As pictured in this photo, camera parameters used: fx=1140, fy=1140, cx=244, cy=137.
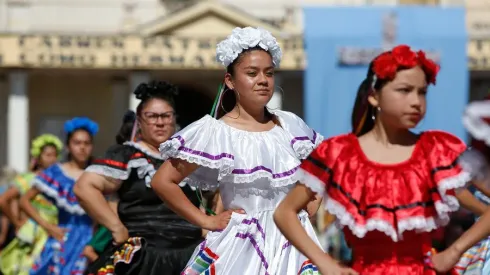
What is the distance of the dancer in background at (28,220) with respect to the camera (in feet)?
34.2

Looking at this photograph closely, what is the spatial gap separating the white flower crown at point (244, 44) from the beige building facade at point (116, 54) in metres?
23.3

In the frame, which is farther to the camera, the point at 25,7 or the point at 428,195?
the point at 25,7

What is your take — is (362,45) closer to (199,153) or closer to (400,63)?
(199,153)

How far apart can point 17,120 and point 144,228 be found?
24.5 metres

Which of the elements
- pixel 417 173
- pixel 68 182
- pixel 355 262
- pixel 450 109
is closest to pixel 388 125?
pixel 417 173

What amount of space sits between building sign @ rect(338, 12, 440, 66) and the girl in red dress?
21.6 m

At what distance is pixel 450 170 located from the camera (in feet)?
14.1

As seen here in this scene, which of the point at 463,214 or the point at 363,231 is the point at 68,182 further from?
the point at 363,231

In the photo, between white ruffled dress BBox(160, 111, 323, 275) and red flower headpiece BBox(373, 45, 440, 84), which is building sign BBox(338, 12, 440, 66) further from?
red flower headpiece BBox(373, 45, 440, 84)

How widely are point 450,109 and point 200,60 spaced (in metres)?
7.72

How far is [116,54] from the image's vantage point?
1159 inches

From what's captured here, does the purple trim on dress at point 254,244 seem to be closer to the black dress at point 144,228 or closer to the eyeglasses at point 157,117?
the black dress at point 144,228

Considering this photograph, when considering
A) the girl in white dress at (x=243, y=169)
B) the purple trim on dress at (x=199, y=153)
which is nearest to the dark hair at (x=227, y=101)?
the girl in white dress at (x=243, y=169)

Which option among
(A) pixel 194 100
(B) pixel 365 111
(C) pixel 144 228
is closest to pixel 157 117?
(C) pixel 144 228
